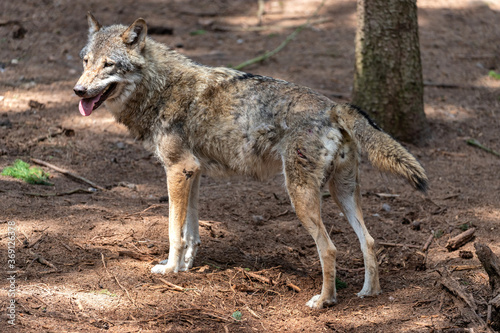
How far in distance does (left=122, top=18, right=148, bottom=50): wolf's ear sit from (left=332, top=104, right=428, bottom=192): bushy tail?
214 cm

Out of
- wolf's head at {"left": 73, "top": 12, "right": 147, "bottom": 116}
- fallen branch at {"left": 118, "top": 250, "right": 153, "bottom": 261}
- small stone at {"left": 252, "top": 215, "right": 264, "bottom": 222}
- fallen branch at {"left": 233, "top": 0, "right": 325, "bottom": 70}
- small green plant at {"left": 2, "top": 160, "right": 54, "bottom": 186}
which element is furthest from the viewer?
fallen branch at {"left": 233, "top": 0, "right": 325, "bottom": 70}

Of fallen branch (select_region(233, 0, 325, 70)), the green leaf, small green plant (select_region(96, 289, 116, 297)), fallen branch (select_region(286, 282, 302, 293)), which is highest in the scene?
the green leaf

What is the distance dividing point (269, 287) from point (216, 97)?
2.01m

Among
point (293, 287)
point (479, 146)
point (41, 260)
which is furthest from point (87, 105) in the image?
point (479, 146)

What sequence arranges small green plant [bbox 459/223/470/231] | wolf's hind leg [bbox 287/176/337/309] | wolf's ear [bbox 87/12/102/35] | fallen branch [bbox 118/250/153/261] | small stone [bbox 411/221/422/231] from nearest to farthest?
wolf's hind leg [bbox 287/176/337/309], fallen branch [bbox 118/250/153/261], wolf's ear [bbox 87/12/102/35], small green plant [bbox 459/223/470/231], small stone [bbox 411/221/422/231]

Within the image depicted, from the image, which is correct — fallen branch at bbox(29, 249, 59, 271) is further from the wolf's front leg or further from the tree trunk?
the tree trunk

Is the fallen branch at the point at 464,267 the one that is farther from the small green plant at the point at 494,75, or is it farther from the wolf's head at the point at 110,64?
the small green plant at the point at 494,75

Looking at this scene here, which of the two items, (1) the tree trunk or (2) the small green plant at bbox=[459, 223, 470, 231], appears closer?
(2) the small green plant at bbox=[459, 223, 470, 231]

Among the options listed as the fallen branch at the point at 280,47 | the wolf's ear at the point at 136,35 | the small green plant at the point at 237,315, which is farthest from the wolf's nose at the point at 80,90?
the fallen branch at the point at 280,47

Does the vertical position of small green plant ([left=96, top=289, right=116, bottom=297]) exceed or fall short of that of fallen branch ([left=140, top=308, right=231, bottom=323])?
it exceeds it

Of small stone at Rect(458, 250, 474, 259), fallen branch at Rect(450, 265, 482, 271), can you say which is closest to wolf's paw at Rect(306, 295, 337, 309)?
fallen branch at Rect(450, 265, 482, 271)

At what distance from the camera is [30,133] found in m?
8.38

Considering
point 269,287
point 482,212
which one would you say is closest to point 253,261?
point 269,287

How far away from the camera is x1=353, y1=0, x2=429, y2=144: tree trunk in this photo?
8266 mm
